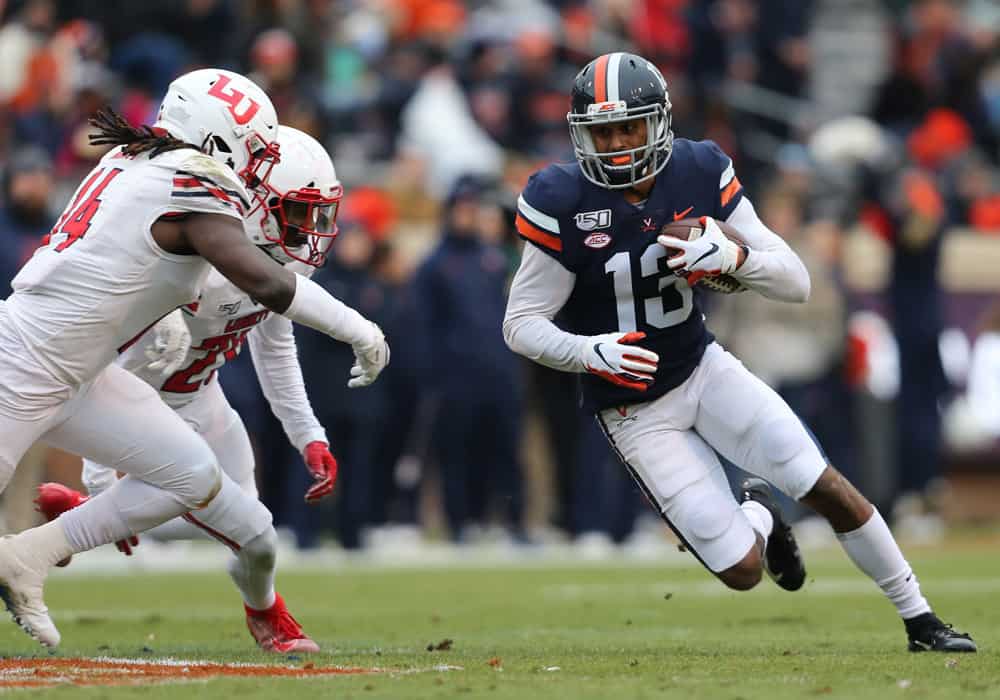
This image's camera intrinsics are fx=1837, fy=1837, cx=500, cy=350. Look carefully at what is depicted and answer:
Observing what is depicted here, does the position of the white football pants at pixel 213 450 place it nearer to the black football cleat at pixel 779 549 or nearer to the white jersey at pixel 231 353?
the white jersey at pixel 231 353

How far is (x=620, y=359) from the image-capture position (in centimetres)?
585

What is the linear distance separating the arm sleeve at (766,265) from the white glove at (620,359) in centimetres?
40

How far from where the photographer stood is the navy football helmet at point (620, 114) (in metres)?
5.98

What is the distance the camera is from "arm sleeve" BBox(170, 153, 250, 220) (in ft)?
17.8

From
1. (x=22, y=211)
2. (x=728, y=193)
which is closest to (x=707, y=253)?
(x=728, y=193)

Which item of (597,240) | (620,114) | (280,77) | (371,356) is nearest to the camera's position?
(371,356)

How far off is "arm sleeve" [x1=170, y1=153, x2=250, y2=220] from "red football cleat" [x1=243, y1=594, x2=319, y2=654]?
5.18ft

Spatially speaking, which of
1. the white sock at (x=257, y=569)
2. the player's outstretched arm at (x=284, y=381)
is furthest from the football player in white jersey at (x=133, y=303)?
the player's outstretched arm at (x=284, y=381)

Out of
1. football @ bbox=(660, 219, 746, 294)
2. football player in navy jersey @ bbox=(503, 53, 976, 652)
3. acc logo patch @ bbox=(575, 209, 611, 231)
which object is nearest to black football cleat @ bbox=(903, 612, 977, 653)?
football player in navy jersey @ bbox=(503, 53, 976, 652)

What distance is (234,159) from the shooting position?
5.79 meters

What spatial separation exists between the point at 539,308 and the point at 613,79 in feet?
2.61

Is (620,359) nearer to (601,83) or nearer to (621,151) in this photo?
(621,151)

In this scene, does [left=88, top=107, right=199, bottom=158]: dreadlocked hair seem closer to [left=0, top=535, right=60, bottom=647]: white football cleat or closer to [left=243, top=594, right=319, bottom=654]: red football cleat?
[left=0, top=535, right=60, bottom=647]: white football cleat

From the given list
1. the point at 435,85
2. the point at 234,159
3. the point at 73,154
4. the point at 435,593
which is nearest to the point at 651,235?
the point at 234,159
